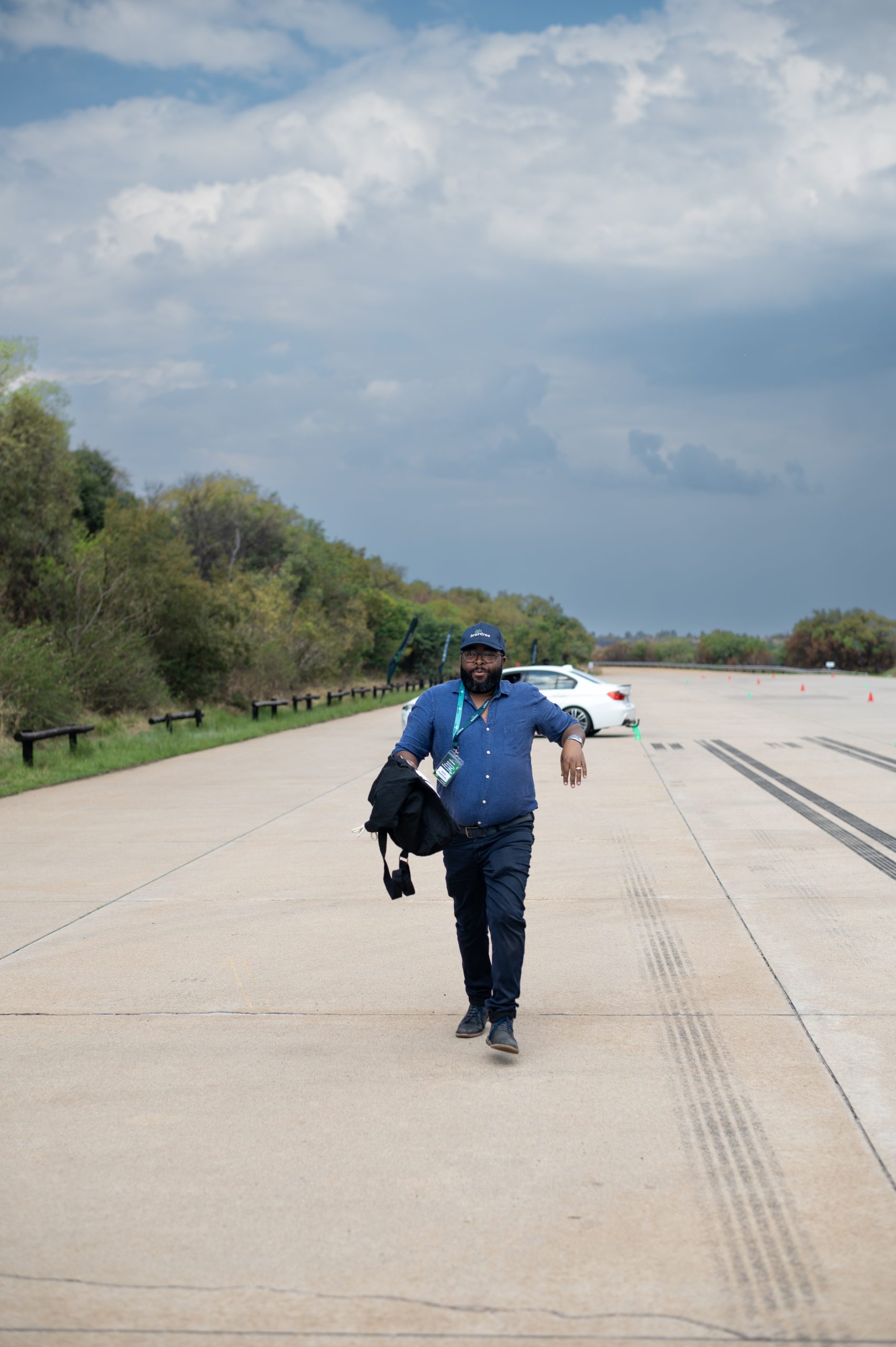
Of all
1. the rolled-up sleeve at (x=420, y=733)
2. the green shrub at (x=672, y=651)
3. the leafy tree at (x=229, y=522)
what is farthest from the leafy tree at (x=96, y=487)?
the green shrub at (x=672, y=651)

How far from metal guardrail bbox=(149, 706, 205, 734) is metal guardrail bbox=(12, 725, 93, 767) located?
155 inches

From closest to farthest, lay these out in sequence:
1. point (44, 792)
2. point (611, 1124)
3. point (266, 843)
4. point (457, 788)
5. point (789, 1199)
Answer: point (789, 1199) → point (611, 1124) → point (457, 788) → point (266, 843) → point (44, 792)

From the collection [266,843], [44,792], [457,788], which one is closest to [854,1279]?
[457,788]

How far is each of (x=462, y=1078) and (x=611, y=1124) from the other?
0.79 metres

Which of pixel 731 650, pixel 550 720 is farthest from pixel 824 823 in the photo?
pixel 731 650

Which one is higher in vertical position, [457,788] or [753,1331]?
[457,788]

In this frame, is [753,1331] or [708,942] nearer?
[753,1331]

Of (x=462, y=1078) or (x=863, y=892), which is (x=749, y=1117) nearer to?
(x=462, y=1078)

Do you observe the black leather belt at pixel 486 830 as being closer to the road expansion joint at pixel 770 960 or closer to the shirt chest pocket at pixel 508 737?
the shirt chest pocket at pixel 508 737

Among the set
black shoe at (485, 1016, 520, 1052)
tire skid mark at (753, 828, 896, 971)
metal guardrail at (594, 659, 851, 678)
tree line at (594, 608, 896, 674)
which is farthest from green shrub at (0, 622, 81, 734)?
tree line at (594, 608, 896, 674)

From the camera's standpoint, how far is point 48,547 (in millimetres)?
28328

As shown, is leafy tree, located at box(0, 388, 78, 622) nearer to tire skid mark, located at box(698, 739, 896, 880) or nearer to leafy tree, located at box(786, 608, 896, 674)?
tire skid mark, located at box(698, 739, 896, 880)

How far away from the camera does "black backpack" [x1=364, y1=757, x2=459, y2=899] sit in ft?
18.4

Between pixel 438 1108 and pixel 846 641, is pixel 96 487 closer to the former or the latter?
pixel 438 1108
